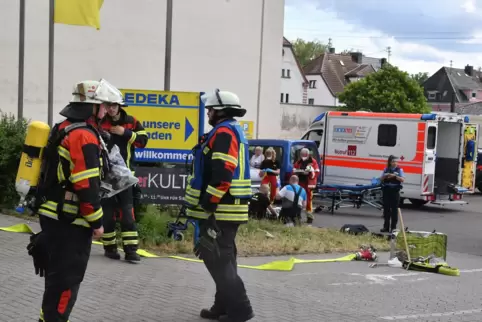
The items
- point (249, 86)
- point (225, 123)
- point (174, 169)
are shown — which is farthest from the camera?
point (249, 86)

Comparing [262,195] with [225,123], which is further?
[262,195]

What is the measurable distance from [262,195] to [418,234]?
4750 mm

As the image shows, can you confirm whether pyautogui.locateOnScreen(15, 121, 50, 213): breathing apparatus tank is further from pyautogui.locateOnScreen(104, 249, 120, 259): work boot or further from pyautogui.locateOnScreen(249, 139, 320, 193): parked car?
pyautogui.locateOnScreen(249, 139, 320, 193): parked car

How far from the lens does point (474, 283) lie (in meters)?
9.26

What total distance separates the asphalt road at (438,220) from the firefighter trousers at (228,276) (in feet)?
26.1

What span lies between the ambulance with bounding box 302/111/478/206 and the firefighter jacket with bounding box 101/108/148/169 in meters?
12.3

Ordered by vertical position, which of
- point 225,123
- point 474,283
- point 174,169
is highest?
point 225,123

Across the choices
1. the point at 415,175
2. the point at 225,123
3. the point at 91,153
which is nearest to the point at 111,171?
the point at 91,153

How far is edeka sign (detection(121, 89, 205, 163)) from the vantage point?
10539 mm

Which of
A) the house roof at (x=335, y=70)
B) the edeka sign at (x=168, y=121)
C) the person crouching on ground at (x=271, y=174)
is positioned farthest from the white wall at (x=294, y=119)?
the house roof at (x=335, y=70)

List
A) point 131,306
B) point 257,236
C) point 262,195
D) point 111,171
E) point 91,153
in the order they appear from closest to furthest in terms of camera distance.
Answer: point 91,153, point 111,171, point 131,306, point 257,236, point 262,195

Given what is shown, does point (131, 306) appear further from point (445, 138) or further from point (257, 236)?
point (445, 138)

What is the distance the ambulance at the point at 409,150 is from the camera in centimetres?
1950

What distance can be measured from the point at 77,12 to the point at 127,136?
6.97 meters
